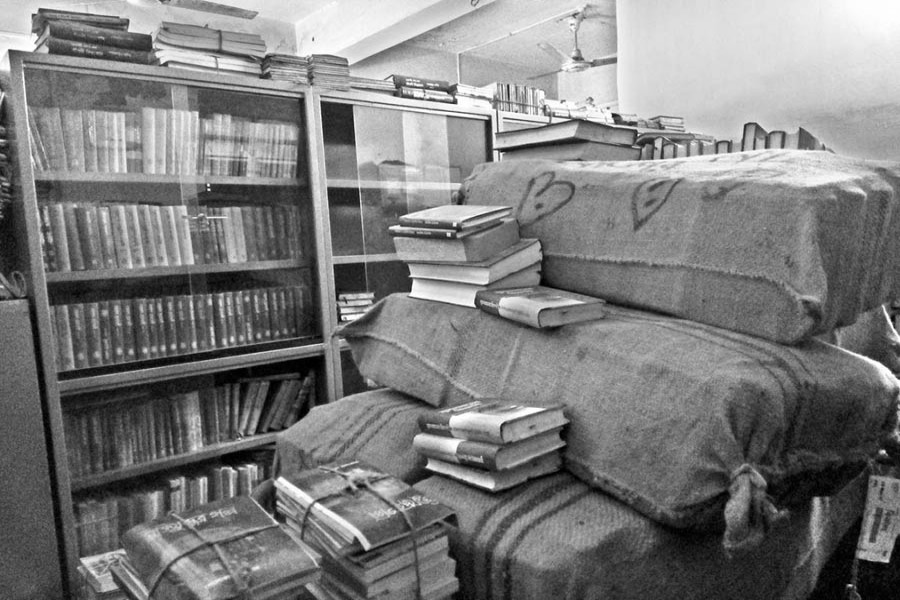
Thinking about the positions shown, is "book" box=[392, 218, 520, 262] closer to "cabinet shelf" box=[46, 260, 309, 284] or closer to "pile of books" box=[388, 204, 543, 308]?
"pile of books" box=[388, 204, 543, 308]

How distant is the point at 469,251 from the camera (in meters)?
1.32

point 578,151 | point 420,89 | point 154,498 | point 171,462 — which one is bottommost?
point 154,498

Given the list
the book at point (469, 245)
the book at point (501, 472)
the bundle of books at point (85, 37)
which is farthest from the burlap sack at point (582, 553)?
the bundle of books at point (85, 37)

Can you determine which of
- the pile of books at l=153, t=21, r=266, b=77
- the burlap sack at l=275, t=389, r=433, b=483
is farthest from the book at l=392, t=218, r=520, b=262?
the pile of books at l=153, t=21, r=266, b=77

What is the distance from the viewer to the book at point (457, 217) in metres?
1.32

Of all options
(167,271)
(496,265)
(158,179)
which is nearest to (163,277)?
(167,271)

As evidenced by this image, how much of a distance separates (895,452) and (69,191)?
2.31 m

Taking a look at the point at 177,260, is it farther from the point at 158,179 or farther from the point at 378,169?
the point at 378,169

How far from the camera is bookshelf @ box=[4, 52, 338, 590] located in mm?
2023

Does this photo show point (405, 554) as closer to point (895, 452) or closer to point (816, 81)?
point (895, 452)

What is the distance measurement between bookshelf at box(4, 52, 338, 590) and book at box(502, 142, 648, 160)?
1031 millimetres

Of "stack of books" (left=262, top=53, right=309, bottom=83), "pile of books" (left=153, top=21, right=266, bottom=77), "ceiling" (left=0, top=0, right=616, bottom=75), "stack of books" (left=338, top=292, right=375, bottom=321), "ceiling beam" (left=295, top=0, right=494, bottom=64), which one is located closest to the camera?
"pile of books" (left=153, top=21, right=266, bottom=77)

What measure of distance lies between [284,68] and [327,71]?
0.17m

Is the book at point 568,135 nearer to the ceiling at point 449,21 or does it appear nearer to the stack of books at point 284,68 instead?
the stack of books at point 284,68
